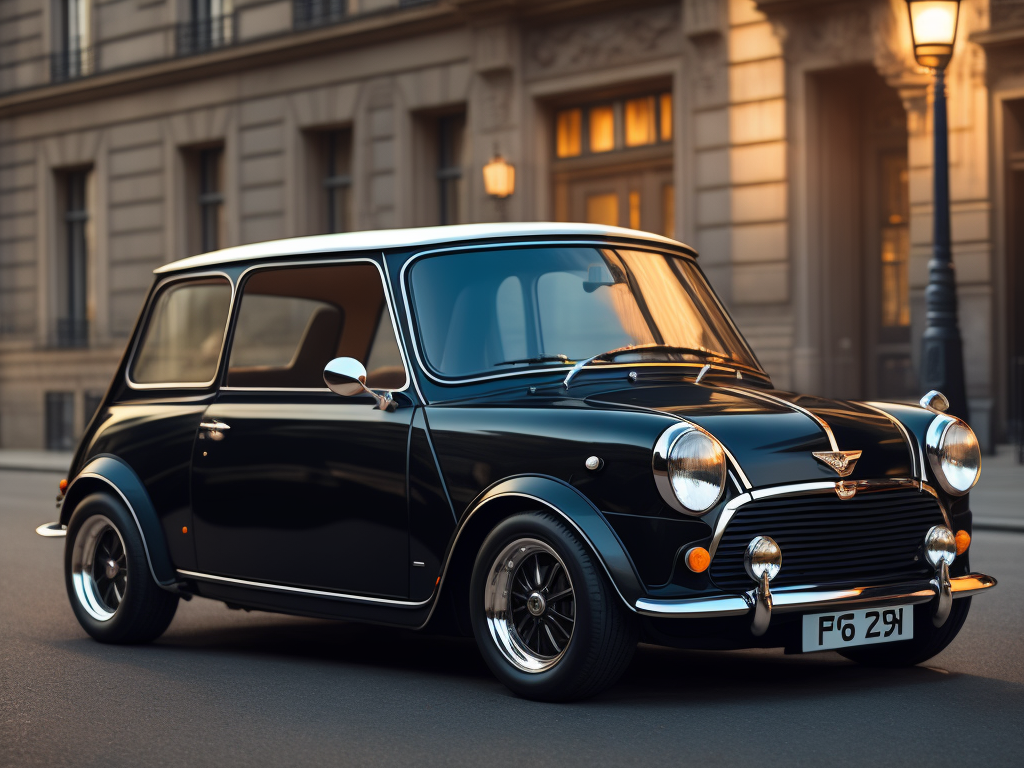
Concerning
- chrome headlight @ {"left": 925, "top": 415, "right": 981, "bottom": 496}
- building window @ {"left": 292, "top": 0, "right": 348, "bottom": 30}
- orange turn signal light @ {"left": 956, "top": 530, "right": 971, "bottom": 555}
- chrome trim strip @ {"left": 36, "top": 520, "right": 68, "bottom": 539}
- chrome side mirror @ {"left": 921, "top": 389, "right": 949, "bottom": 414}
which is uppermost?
building window @ {"left": 292, "top": 0, "right": 348, "bottom": 30}

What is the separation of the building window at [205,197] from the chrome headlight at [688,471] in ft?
75.2

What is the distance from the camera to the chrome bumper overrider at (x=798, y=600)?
533 cm

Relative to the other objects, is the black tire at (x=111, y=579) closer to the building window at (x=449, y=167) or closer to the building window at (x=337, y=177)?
the building window at (x=449, y=167)

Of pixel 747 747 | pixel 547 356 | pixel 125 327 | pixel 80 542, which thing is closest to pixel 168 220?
pixel 125 327

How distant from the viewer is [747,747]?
5.00 meters

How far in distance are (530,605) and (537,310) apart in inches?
53.5

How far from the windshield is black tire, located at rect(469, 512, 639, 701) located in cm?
91

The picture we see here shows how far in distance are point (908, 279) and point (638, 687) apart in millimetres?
14311

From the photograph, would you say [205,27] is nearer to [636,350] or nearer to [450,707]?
[636,350]

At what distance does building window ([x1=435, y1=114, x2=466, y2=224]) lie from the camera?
24.1 metres

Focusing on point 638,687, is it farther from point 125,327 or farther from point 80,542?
point 125,327

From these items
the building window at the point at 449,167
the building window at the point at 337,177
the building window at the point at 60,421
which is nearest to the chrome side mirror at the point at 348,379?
the building window at the point at 449,167

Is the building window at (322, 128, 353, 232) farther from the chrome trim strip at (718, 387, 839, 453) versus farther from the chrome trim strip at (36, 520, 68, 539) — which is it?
the chrome trim strip at (718, 387, 839, 453)

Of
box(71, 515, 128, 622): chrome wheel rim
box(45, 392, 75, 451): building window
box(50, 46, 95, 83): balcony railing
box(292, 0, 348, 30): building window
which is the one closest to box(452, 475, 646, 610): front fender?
box(71, 515, 128, 622): chrome wheel rim
